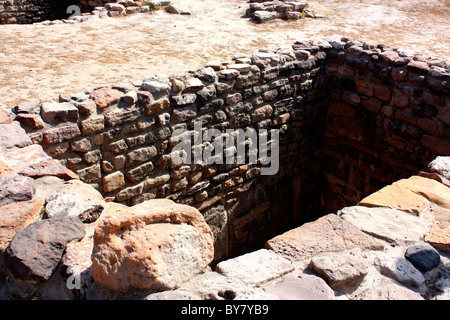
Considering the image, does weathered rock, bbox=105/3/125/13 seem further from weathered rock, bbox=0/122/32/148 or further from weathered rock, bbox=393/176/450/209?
weathered rock, bbox=393/176/450/209

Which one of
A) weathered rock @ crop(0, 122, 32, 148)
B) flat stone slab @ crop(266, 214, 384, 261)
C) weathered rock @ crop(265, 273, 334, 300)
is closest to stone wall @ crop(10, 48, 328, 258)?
weathered rock @ crop(0, 122, 32, 148)

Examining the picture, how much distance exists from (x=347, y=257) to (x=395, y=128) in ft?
11.0

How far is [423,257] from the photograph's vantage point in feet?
7.38

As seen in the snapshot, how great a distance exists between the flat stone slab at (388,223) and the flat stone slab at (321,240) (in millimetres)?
72

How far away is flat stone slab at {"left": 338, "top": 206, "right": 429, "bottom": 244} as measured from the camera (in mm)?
2445

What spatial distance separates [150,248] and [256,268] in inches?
21.7

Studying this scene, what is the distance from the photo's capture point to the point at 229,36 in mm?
6504

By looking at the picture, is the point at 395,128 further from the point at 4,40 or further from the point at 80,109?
the point at 4,40

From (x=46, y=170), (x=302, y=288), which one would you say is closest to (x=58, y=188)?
(x=46, y=170)

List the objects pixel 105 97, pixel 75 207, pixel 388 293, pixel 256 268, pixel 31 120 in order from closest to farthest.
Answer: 1. pixel 388 293
2. pixel 256 268
3. pixel 75 207
4. pixel 31 120
5. pixel 105 97

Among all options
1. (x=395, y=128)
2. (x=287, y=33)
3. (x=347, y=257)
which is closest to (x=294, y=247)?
(x=347, y=257)

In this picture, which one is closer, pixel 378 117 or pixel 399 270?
pixel 399 270

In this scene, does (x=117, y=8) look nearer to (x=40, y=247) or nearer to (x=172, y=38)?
(x=172, y=38)

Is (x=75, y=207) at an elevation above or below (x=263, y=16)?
below
